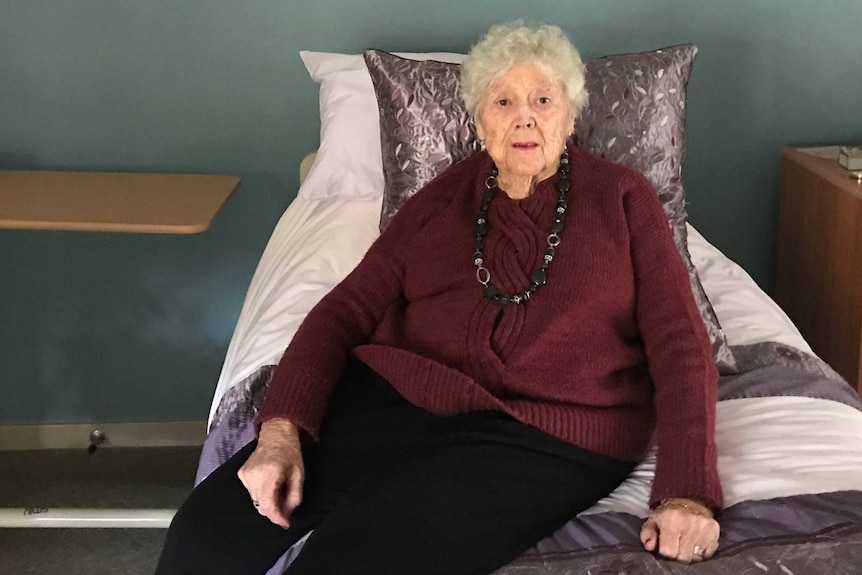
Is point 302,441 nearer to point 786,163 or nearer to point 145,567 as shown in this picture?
point 145,567

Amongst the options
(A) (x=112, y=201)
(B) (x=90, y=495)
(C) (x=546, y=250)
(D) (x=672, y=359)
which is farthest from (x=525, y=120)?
(B) (x=90, y=495)

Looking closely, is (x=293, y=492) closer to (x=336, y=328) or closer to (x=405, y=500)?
(x=405, y=500)

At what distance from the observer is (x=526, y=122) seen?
1371 millimetres

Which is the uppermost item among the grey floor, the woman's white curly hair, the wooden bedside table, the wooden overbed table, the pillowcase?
the woman's white curly hair

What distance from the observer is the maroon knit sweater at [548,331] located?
1.19 meters

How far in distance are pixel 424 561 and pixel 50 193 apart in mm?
1341

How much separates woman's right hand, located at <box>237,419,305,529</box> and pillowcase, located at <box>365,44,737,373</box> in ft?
2.11

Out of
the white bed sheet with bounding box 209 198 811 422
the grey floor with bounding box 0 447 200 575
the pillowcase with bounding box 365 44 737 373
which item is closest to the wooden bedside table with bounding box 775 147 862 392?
the white bed sheet with bounding box 209 198 811 422

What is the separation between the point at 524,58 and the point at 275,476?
758mm

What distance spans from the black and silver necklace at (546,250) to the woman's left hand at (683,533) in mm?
379

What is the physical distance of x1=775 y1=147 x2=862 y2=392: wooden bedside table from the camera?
1.83 metres

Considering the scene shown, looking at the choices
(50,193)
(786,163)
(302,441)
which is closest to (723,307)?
(786,163)

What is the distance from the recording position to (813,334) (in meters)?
2.03

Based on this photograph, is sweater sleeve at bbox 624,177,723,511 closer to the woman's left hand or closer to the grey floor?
the woman's left hand
